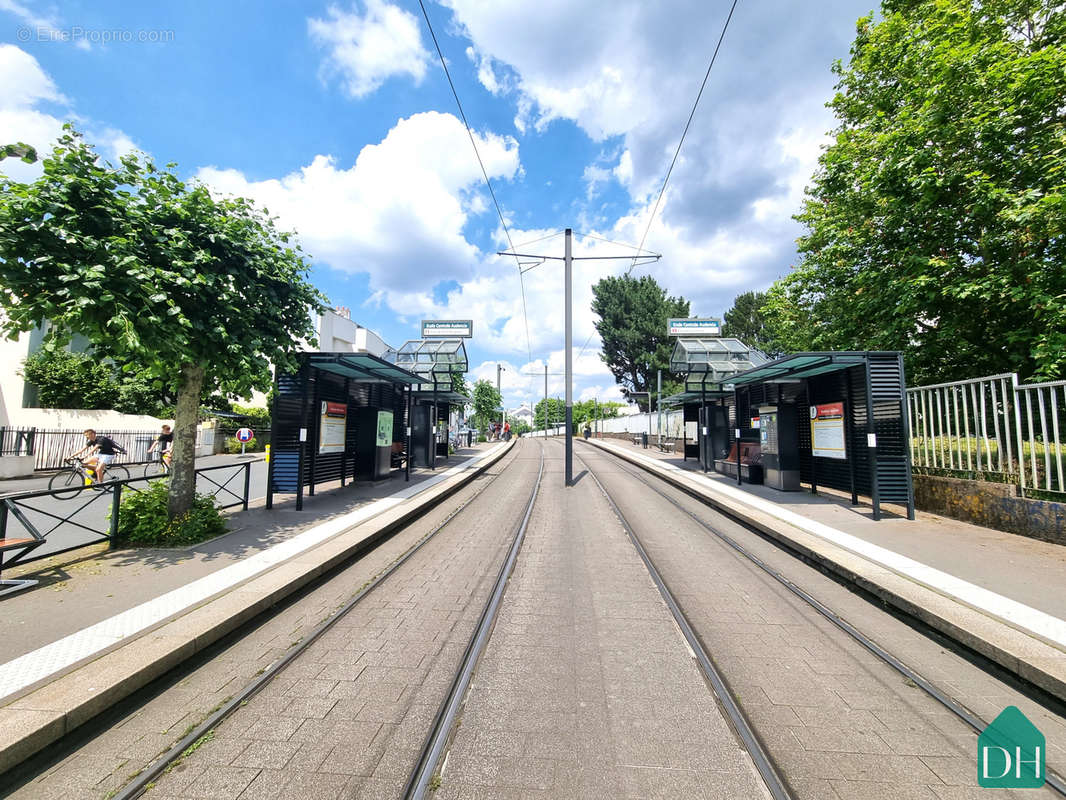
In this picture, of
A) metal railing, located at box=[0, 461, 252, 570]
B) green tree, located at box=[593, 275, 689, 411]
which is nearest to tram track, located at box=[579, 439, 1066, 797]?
metal railing, located at box=[0, 461, 252, 570]

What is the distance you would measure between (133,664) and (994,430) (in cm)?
1184

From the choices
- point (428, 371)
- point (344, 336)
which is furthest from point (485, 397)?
point (428, 371)

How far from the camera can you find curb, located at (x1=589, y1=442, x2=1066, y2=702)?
3248mm

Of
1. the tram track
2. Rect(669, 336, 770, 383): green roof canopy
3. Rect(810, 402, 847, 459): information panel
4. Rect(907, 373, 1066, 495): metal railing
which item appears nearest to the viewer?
the tram track

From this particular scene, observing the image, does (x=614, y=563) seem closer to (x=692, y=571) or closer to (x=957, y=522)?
(x=692, y=571)

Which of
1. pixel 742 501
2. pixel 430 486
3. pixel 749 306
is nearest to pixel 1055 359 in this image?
pixel 742 501

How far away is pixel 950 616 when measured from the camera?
13.1ft

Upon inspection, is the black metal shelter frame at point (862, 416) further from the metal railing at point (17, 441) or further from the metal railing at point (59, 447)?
the metal railing at point (17, 441)

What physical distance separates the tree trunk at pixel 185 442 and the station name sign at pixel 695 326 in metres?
27.7

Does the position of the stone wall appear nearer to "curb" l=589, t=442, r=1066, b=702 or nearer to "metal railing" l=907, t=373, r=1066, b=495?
"metal railing" l=907, t=373, r=1066, b=495

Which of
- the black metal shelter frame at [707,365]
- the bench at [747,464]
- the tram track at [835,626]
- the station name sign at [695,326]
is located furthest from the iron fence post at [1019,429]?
the station name sign at [695,326]

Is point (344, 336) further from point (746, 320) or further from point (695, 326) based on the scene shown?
point (746, 320)

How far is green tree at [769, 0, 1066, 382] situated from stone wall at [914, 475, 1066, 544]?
2583 mm

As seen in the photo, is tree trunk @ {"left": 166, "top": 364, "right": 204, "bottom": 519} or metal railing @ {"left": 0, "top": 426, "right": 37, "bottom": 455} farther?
metal railing @ {"left": 0, "top": 426, "right": 37, "bottom": 455}
